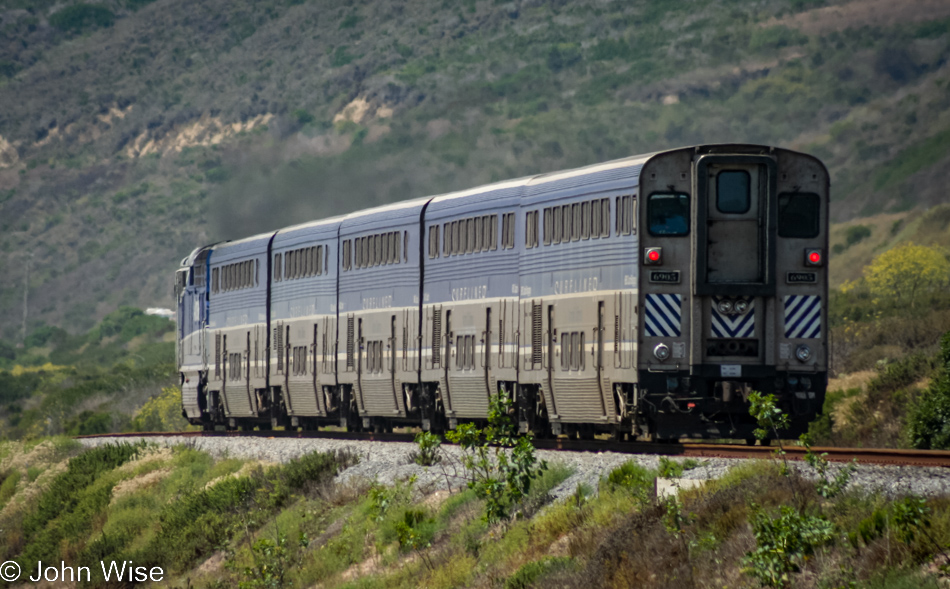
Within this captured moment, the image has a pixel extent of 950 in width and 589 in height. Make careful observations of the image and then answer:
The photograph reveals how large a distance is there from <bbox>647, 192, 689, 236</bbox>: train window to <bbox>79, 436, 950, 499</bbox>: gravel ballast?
3.18 metres

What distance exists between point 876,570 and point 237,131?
142 metres

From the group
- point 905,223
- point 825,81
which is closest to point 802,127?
point 825,81

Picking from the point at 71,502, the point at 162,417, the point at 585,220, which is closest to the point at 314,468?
the point at 585,220

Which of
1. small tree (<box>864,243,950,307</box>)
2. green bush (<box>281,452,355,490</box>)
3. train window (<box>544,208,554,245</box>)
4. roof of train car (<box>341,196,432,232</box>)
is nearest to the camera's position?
train window (<box>544,208,554,245</box>)

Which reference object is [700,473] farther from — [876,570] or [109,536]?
[109,536]

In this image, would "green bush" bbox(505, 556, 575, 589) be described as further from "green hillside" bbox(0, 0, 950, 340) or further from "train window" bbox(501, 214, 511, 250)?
"green hillside" bbox(0, 0, 950, 340)

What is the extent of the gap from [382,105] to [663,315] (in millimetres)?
127239

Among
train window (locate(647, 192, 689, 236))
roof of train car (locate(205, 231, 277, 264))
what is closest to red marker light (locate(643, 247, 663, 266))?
train window (locate(647, 192, 689, 236))

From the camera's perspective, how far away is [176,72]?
161m

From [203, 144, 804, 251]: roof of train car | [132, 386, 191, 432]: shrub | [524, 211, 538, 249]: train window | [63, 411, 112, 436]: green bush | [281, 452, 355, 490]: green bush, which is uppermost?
[203, 144, 804, 251]: roof of train car

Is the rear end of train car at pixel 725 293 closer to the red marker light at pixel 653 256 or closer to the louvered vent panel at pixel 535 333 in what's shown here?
the red marker light at pixel 653 256

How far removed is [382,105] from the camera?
14200 cm

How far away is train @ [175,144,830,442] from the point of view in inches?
678

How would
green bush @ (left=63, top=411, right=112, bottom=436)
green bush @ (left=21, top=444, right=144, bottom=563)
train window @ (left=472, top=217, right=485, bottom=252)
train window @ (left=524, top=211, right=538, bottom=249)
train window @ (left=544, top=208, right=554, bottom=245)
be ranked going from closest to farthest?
train window @ (left=544, top=208, right=554, bottom=245) → train window @ (left=524, top=211, right=538, bottom=249) → train window @ (left=472, top=217, right=485, bottom=252) → green bush @ (left=21, top=444, right=144, bottom=563) → green bush @ (left=63, top=411, right=112, bottom=436)
